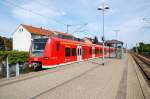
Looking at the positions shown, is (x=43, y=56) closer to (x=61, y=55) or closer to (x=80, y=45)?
(x=61, y=55)

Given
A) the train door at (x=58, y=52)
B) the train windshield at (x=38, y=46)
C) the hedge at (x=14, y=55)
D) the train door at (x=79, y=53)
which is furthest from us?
the train door at (x=79, y=53)

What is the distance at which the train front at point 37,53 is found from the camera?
15607 millimetres

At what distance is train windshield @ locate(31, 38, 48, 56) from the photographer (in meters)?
15.8

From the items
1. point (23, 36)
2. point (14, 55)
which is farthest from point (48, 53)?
point (23, 36)

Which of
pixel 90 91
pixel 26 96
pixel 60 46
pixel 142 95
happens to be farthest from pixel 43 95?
pixel 60 46

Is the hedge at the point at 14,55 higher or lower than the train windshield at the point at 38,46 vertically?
lower

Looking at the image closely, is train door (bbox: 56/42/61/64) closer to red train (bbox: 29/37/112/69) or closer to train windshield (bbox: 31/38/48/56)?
red train (bbox: 29/37/112/69)

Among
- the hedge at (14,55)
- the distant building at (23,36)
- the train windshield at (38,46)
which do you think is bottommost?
the hedge at (14,55)

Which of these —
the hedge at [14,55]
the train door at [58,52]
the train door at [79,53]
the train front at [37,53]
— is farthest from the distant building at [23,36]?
the train front at [37,53]

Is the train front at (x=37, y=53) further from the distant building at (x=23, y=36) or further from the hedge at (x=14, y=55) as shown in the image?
the distant building at (x=23, y=36)

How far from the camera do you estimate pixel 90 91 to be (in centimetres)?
848

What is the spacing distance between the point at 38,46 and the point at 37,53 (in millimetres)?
663

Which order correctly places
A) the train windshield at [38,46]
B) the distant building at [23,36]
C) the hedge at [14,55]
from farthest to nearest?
1. the distant building at [23,36]
2. the hedge at [14,55]
3. the train windshield at [38,46]

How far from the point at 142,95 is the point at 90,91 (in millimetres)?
2168
